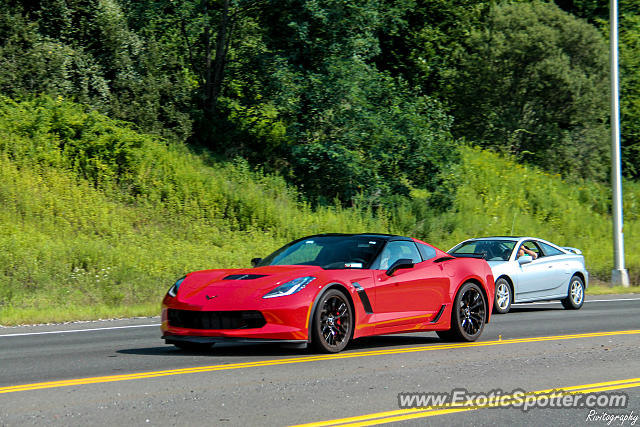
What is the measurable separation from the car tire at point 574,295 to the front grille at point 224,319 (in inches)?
440

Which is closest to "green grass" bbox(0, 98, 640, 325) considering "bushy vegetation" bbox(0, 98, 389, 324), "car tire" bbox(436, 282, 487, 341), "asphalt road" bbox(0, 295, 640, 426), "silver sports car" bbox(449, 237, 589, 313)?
"bushy vegetation" bbox(0, 98, 389, 324)

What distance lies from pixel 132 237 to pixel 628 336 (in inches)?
542

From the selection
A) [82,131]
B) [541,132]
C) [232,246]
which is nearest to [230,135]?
[82,131]

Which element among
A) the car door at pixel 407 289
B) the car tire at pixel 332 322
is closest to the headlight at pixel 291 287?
the car tire at pixel 332 322

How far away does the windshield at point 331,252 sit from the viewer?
10.8 m

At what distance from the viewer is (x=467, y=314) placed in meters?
11.9

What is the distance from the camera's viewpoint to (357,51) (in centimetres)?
3039

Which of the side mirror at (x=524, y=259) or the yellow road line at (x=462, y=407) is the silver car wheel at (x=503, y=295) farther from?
the yellow road line at (x=462, y=407)

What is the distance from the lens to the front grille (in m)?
9.41

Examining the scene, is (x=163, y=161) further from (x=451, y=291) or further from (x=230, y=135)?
(x=451, y=291)

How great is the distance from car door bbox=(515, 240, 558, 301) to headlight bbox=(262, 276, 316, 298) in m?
9.06

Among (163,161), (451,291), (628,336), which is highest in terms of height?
(163,161)

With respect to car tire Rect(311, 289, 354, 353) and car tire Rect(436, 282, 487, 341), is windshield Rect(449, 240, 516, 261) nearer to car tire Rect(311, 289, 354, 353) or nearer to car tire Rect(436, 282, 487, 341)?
car tire Rect(436, 282, 487, 341)

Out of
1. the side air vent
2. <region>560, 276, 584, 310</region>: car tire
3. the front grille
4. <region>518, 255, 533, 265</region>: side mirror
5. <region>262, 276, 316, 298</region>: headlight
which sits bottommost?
<region>560, 276, 584, 310</region>: car tire
